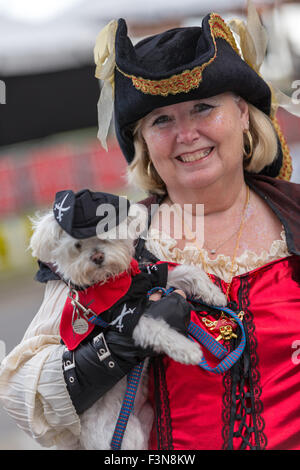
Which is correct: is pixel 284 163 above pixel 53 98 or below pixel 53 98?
above

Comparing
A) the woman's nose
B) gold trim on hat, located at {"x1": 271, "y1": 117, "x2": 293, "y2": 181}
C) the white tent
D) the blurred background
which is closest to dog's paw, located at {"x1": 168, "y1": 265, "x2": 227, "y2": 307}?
the woman's nose

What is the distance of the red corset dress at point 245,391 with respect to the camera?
143 centimetres

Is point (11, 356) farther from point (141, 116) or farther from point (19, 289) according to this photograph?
point (19, 289)

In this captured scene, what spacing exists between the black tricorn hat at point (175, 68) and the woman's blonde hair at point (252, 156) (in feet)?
0.74

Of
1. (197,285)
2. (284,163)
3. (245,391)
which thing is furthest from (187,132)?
(245,391)

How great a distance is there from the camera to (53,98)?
6.22 m

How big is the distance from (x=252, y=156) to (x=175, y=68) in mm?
571

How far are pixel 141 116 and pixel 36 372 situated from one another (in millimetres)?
872

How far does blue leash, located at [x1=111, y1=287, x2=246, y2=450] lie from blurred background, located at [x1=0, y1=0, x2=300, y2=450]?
369cm

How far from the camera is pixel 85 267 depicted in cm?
133

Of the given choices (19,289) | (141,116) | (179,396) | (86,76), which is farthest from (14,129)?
(179,396)

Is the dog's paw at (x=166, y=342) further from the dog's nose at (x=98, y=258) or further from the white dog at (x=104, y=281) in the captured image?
the dog's nose at (x=98, y=258)

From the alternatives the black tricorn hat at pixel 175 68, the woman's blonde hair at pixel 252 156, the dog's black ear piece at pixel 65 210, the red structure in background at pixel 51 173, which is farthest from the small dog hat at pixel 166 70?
the red structure in background at pixel 51 173

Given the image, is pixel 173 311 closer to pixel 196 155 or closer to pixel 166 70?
pixel 196 155
